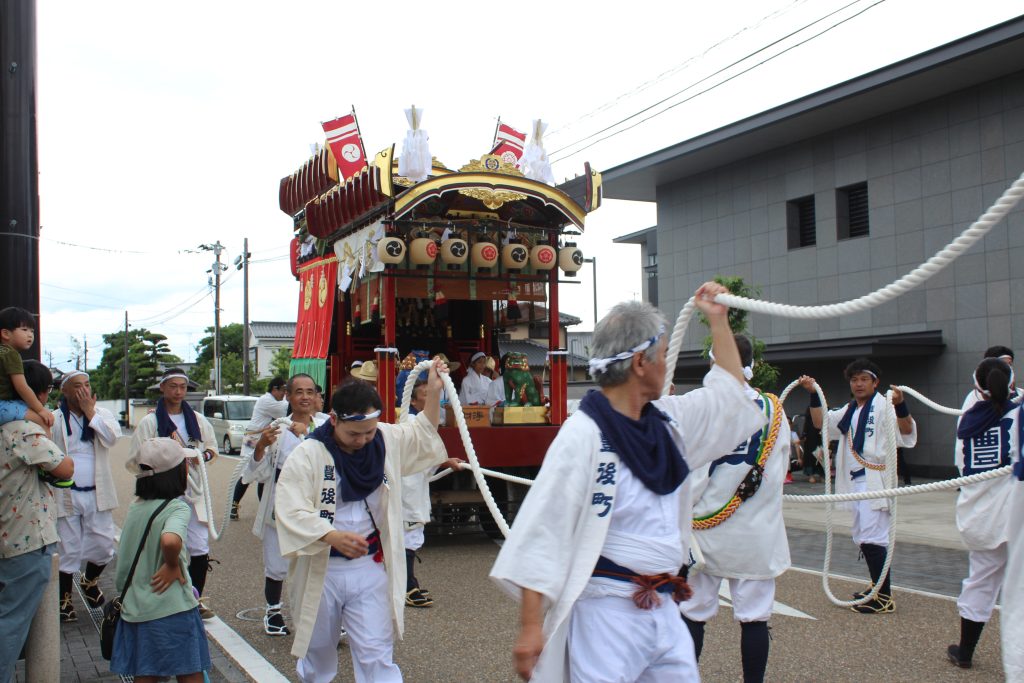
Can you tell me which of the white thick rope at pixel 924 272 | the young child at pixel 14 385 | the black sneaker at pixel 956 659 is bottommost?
the black sneaker at pixel 956 659

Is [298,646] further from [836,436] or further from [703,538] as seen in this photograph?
[836,436]

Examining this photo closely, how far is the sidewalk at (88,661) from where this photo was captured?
5147 millimetres

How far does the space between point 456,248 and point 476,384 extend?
1.89m

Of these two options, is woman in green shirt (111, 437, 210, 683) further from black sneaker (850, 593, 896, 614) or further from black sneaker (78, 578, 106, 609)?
black sneaker (850, 593, 896, 614)

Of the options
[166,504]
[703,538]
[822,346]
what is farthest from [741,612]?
[822,346]

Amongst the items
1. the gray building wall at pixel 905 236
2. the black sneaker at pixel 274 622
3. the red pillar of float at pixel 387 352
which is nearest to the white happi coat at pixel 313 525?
the black sneaker at pixel 274 622

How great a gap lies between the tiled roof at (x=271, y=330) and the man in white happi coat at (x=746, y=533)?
176ft

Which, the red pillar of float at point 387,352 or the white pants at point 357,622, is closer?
the white pants at point 357,622

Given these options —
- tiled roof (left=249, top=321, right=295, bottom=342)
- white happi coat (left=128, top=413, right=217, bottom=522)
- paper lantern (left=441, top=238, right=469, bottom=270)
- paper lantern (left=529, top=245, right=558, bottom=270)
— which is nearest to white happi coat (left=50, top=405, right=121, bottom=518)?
white happi coat (left=128, top=413, right=217, bottom=522)

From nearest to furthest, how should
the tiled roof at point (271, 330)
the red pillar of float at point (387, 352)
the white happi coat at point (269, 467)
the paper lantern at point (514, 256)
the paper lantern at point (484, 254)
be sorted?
1. the white happi coat at point (269, 467)
2. the red pillar of float at point (387, 352)
3. the paper lantern at point (484, 254)
4. the paper lantern at point (514, 256)
5. the tiled roof at point (271, 330)

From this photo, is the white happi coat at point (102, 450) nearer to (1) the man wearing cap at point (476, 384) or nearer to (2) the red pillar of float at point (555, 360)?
(1) the man wearing cap at point (476, 384)

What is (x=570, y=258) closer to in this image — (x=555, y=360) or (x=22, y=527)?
(x=555, y=360)

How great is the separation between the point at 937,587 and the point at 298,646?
5.82 m

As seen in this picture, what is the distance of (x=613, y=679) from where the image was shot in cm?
273
